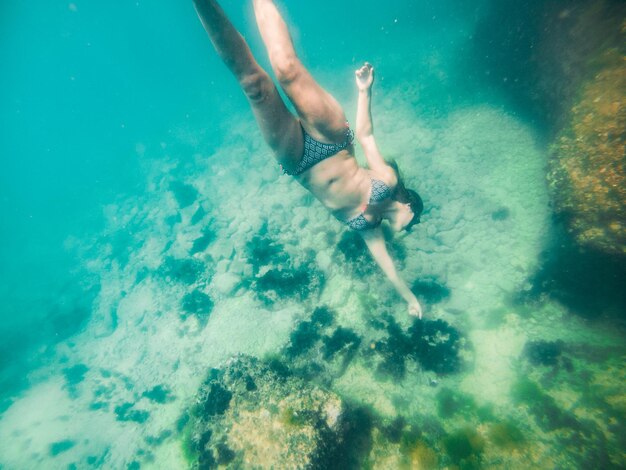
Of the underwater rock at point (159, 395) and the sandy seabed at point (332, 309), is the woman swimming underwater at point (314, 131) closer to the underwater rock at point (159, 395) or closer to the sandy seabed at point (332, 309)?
the sandy seabed at point (332, 309)

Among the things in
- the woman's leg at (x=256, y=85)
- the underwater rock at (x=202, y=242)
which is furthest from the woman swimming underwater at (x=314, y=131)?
the underwater rock at (x=202, y=242)

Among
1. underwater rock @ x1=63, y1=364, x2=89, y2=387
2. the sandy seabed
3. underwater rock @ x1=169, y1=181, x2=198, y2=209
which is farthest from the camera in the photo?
underwater rock @ x1=169, y1=181, x2=198, y2=209

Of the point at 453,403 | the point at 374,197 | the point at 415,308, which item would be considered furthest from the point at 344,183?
the point at 453,403

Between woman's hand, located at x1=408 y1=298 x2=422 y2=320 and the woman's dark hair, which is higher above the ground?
the woman's dark hair

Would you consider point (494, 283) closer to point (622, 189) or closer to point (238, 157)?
point (622, 189)

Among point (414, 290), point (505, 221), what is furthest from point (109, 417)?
point (505, 221)

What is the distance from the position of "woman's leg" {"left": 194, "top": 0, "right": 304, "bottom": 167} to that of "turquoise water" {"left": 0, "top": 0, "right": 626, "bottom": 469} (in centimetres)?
405

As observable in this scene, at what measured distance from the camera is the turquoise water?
14.2 feet

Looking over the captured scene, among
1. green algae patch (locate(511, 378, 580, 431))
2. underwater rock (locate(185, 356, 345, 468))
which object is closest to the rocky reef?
green algae patch (locate(511, 378, 580, 431))

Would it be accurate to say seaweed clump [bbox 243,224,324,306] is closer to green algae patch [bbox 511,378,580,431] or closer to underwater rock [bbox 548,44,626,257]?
green algae patch [bbox 511,378,580,431]

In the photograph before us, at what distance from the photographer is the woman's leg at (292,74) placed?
2.66 metres

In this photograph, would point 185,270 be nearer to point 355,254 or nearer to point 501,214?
point 355,254

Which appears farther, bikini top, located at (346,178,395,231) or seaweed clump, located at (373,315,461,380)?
seaweed clump, located at (373,315,461,380)

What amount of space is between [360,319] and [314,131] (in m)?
4.62
